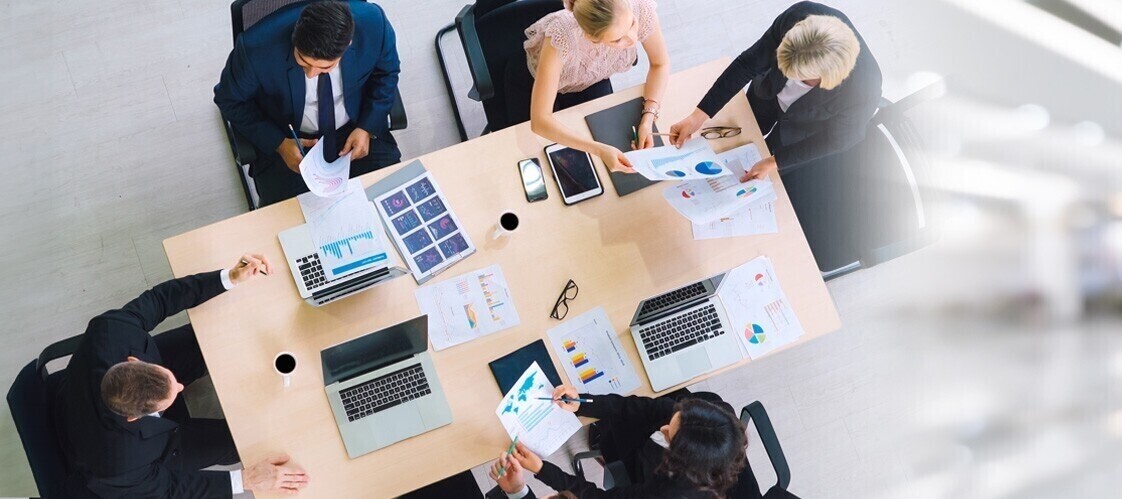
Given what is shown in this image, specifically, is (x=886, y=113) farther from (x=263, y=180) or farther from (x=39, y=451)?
(x=39, y=451)

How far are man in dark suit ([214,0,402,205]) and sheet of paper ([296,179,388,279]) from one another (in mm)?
245

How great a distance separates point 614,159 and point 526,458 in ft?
3.08

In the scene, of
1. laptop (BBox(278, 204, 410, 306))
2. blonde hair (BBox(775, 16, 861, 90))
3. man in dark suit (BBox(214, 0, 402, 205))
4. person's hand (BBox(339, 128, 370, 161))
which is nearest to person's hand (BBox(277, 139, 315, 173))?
man in dark suit (BBox(214, 0, 402, 205))

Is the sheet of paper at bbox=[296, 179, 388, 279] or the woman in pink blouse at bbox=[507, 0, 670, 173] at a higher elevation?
the woman in pink blouse at bbox=[507, 0, 670, 173]

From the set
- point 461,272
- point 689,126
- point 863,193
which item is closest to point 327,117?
point 461,272

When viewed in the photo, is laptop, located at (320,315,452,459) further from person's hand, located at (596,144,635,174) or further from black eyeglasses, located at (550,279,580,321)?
person's hand, located at (596,144,635,174)

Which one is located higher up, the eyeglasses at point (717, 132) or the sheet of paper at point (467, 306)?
the eyeglasses at point (717, 132)

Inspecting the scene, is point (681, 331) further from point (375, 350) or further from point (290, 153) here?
point (290, 153)

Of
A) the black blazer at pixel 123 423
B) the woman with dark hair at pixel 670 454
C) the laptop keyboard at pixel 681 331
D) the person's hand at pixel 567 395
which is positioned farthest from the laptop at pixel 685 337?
the black blazer at pixel 123 423

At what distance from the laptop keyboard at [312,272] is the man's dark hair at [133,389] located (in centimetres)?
48

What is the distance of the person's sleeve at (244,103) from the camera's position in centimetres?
244

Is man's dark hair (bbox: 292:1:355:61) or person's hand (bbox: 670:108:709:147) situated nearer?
man's dark hair (bbox: 292:1:355:61)

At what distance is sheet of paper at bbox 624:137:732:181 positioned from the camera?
7.76 feet

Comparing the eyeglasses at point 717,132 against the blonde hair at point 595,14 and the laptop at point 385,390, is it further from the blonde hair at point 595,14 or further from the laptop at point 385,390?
the laptop at point 385,390
